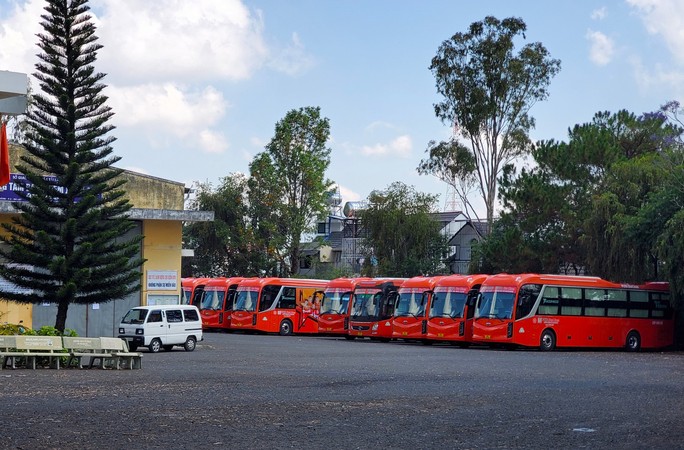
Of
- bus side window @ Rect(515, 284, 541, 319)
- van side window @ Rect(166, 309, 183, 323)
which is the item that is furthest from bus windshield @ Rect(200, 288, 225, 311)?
bus side window @ Rect(515, 284, 541, 319)

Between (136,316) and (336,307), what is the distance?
1439 cm

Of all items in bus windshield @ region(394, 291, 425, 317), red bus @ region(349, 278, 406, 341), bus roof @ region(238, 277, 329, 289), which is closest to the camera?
bus windshield @ region(394, 291, 425, 317)

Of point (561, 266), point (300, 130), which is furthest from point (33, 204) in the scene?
point (300, 130)

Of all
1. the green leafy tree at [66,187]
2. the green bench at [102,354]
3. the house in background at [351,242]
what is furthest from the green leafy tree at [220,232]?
the green bench at [102,354]

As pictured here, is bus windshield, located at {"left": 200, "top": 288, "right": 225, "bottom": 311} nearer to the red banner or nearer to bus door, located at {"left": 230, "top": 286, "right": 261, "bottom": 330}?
bus door, located at {"left": 230, "top": 286, "right": 261, "bottom": 330}

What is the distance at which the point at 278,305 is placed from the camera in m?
50.8

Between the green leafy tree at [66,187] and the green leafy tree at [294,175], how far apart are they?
35.5 m

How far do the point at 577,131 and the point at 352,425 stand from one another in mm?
44648

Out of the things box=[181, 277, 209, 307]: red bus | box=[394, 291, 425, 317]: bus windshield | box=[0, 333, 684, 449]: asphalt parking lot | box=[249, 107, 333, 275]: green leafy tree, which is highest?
box=[249, 107, 333, 275]: green leafy tree

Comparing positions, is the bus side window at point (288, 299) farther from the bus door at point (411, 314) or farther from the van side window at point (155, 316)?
the van side window at point (155, 316)

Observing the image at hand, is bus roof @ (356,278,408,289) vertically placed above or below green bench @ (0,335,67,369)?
above

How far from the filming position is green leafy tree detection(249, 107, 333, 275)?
67.6 meters

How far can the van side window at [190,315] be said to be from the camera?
35750mm

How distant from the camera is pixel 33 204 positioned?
31.5 m
